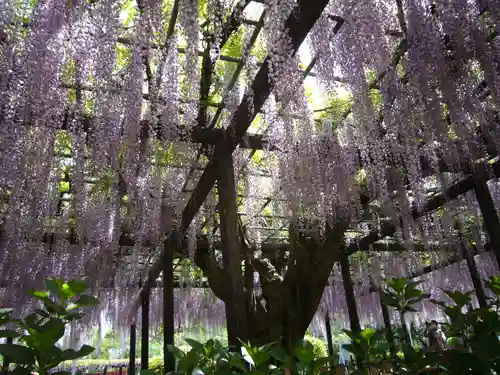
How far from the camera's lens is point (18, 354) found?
1.16 meters

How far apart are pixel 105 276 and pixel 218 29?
6.48 meters

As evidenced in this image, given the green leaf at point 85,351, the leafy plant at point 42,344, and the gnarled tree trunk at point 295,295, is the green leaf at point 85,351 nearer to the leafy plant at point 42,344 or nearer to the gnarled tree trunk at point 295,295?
the leafy plant at point 42,344

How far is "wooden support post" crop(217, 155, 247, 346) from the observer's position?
133 inches

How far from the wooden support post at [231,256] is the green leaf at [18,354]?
2279mm

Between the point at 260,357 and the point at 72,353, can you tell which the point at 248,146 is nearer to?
the point at 260,357

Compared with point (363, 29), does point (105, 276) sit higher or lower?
→ lower

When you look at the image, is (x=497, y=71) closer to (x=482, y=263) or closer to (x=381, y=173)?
(x=381, y=173)

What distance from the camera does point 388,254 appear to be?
9.90 meters

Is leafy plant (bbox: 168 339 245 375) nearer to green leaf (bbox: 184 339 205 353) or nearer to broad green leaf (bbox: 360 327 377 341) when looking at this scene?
green leaf (bbox: 184 339 205 353)

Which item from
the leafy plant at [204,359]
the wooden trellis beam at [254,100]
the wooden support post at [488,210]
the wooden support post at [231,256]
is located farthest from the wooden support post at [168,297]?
the leafy plant at [204,359]

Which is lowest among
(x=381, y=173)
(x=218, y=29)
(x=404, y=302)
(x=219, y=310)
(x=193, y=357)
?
(x=193, y=357)

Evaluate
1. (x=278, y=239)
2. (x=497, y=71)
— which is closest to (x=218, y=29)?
(x=497, y=71)

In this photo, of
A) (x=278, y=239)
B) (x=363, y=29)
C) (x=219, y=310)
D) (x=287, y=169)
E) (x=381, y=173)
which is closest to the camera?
(x=363, y=29)

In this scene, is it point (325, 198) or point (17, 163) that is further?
point (325, 198)
